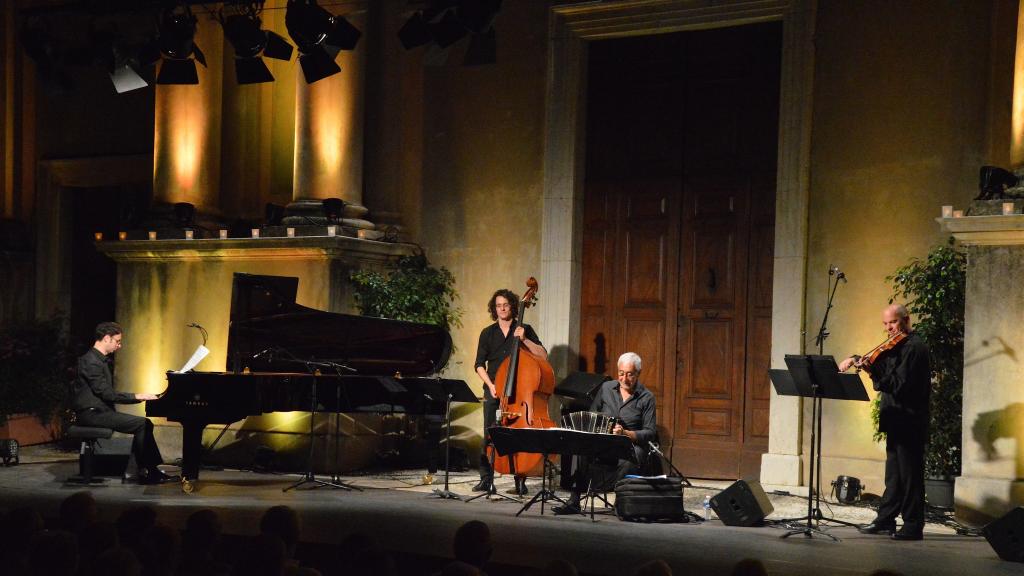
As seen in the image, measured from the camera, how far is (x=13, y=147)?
14.1 metres

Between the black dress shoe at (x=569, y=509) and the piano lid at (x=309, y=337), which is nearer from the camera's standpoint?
the black dress shoe at (x=569, y=509)

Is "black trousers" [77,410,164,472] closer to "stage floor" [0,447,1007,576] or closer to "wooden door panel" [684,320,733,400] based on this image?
"stage floor" [0,447,1007,576]

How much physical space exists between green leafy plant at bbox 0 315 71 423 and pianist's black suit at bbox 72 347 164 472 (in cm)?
319

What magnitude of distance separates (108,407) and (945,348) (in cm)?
670

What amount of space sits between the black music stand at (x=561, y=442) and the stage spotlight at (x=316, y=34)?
3263mm

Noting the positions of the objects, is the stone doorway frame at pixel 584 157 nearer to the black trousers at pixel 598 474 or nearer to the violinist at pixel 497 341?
the violinist at pixel 497 341

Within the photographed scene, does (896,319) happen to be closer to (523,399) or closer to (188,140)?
(523,399)

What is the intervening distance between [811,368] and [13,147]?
10710mm

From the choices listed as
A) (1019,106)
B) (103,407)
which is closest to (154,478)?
(103,407)

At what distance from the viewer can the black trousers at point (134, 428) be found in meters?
9.36

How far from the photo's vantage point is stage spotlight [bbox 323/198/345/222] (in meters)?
11.0

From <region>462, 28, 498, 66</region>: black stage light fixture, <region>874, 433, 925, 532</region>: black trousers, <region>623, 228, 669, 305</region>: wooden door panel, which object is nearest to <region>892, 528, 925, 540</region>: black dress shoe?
<region>874, 433, 925, 532</region>: black trousers

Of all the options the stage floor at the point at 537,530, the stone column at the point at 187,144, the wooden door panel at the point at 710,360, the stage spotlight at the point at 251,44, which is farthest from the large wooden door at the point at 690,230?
the stone column at the point at 187,144

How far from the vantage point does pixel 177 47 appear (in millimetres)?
9500
